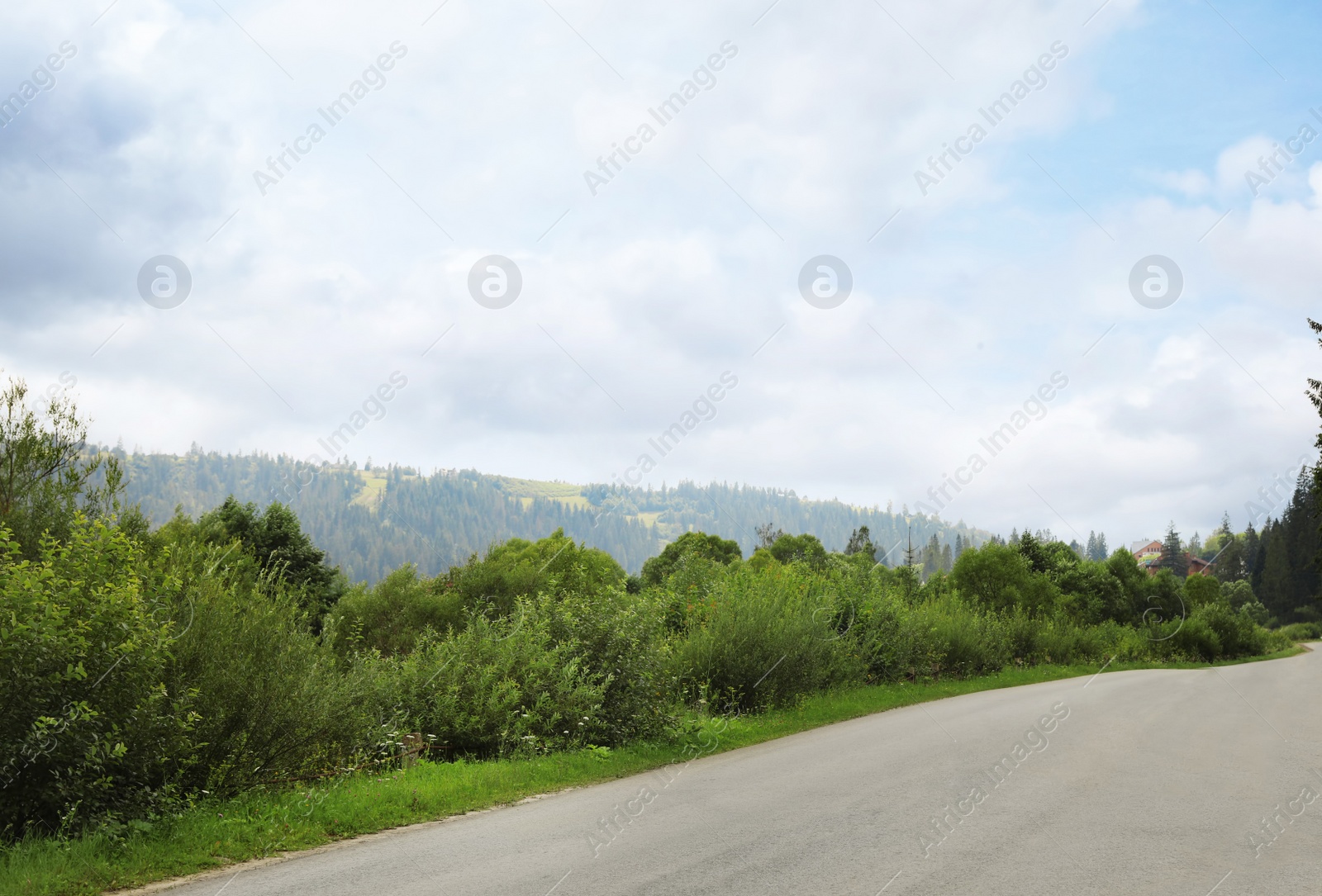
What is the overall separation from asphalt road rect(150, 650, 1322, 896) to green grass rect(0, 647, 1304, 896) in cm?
43

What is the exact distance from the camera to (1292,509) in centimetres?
12238

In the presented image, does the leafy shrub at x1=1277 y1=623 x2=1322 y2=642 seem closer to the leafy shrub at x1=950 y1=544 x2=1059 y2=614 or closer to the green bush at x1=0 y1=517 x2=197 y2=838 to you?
the leafy shrub at x1=950 y1=544 x2=1059 y2=614

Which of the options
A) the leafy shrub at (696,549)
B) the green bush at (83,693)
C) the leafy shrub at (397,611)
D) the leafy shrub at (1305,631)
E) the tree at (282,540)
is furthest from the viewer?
the leafy shrub at (1305,631)

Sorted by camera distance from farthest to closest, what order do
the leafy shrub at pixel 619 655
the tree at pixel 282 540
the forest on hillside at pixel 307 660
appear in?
the tree at pixel 282 540
the leafy shrub at pixel 619 655
the forest on hillside at pixel 307 660

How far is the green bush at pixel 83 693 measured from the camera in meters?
7.37

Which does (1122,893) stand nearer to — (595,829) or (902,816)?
(902,816)

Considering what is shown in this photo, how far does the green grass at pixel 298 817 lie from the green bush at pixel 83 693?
1.63 feet

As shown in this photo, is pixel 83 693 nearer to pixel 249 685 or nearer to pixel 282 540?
pixel 249 685

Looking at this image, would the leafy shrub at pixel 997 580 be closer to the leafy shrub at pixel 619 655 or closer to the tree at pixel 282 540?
the tree at pixel 282 540

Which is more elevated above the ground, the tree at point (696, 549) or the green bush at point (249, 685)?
the green bush at point (249, 685)

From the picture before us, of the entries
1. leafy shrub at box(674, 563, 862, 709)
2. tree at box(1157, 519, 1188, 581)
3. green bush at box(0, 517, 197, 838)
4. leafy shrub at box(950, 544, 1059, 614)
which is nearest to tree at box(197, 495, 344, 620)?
leafy shrub at box(674, 563, 862, 709)

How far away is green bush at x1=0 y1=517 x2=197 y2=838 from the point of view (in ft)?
24.2

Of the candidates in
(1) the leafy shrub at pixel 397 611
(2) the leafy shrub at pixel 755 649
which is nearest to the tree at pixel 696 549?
(1) the leafy shrub at pixel 397 611

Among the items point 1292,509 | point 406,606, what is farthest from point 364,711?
point 1292,509
